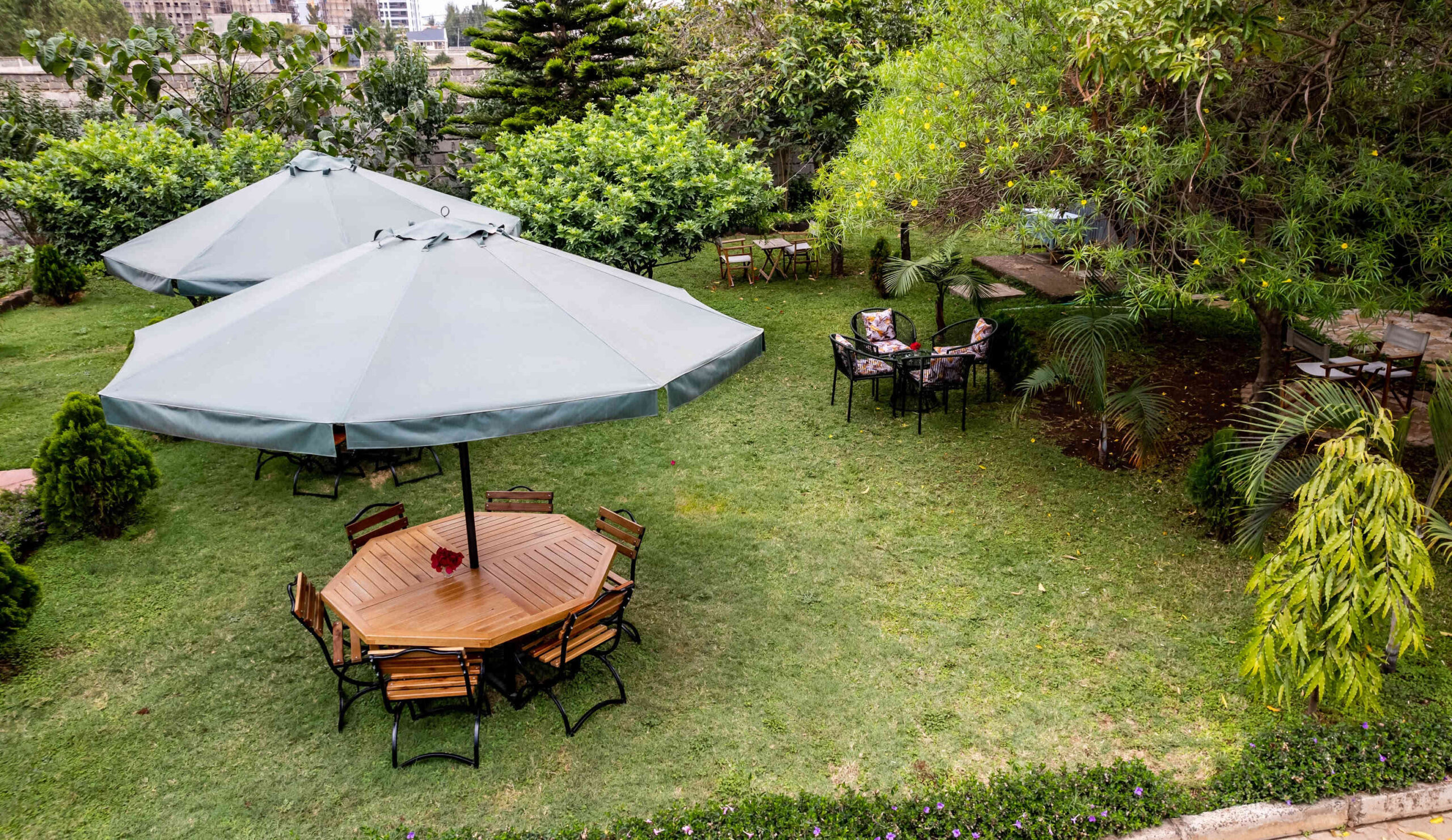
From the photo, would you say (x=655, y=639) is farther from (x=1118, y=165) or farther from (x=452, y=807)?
(x=1118, y=165)

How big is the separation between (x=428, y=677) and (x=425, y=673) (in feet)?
0.22

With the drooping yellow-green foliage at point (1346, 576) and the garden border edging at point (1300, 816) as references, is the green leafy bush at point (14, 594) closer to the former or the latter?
the garden border edging at point (1300, 816)

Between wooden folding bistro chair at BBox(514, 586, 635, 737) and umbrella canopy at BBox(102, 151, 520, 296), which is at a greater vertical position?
umbrella canopy at BBox(102, 151, 520, 296)

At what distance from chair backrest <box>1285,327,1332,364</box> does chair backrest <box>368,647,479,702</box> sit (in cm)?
735

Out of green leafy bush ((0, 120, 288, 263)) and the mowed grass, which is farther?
green leafy bush ((0, 120, 288, 263))

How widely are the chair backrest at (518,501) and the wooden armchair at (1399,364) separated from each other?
667 centimetres

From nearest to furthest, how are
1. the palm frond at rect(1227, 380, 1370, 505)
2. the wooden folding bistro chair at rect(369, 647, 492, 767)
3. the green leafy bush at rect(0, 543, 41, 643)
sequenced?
the wooden folding bistro chair at rect(369, 647, 492, 767)
the palm frond at rect(1227, 380, 1370, 505)
the green leafy bush at rect(0, 543, 41, 643)

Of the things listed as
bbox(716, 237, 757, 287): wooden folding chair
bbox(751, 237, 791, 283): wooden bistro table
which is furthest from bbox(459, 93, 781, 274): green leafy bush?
bbox(751, 237, 791, 283): wooden bistro table

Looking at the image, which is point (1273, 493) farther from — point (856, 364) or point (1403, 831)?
point (856, 364)

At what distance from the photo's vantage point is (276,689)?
4664 millimetres

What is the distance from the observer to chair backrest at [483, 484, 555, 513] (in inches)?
215

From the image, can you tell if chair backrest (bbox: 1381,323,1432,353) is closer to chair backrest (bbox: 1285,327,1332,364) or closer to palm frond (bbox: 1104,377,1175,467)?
chair backrest (bbox: 1285,327,1332,364)

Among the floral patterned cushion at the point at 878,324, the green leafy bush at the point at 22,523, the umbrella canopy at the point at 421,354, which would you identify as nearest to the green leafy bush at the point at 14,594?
the green leafy bush at the point at 22,523

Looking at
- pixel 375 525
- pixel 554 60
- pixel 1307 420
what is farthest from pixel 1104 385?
pixel 554 60
